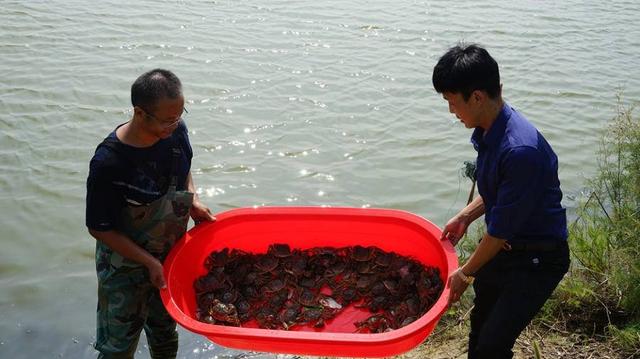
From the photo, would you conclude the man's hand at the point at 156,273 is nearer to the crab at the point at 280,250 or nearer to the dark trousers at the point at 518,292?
the crab at the point at 280,250

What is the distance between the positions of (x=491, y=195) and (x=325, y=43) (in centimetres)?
709

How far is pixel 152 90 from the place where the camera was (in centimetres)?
257

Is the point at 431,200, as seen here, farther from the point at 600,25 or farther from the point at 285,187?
the point at 600,25

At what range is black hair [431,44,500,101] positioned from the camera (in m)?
2.39

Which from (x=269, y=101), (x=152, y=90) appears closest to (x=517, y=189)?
(x=152, y=90)

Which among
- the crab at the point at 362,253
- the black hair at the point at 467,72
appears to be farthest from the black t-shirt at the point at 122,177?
the crab at the point at 362,253

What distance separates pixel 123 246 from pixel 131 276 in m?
0.21

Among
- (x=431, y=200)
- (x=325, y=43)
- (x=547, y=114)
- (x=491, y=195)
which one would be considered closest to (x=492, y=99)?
(x=491, y=195)

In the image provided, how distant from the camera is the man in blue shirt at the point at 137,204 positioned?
2.58 metres

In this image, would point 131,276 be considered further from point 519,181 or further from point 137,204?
point 519,181

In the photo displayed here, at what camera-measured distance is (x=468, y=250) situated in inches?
173

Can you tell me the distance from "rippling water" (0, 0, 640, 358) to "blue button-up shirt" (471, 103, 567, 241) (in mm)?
1985

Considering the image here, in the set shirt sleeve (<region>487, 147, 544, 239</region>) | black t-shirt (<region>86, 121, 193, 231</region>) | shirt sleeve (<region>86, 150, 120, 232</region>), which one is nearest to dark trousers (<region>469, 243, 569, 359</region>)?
shirt sleeve (<region>487, 147, 544, 239</region>)

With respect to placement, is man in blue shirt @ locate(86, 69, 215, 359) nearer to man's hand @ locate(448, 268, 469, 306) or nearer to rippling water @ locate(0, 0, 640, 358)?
rippling water @ locate(0, 0, 640, 358)
